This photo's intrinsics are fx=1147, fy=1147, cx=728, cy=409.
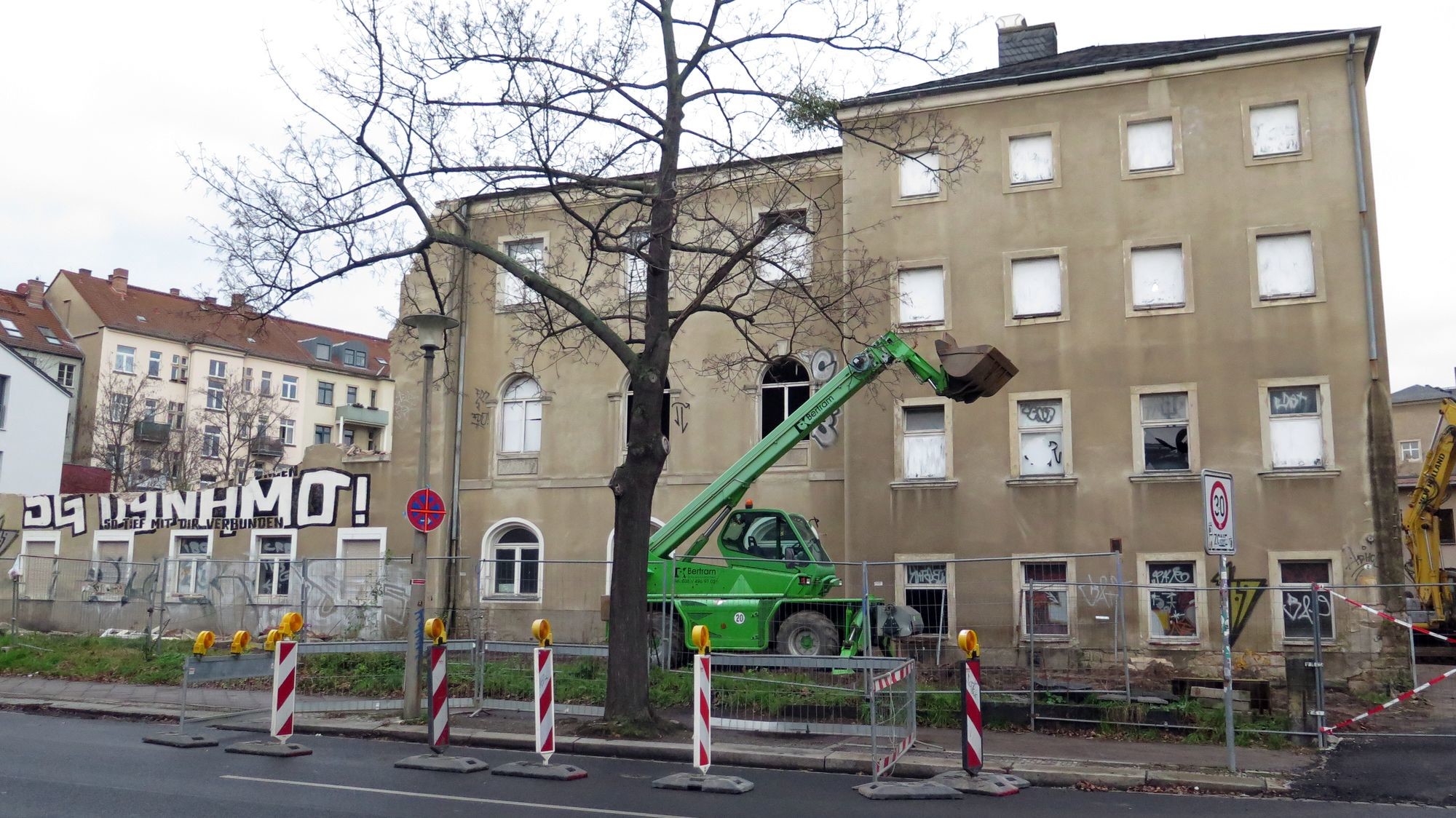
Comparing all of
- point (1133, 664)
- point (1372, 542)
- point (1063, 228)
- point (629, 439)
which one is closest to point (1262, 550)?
point (1372, 542)

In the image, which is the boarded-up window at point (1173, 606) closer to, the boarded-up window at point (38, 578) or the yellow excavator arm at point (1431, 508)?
the yellow excavator arm at point (1431, 508)

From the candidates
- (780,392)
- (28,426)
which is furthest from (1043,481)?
(28,426)

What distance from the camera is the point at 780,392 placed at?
23875 mm

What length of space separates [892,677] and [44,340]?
207ft

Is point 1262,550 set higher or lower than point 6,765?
higher

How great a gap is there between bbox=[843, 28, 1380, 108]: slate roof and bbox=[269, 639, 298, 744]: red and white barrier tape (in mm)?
12538

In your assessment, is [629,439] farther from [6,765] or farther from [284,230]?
[6,765]

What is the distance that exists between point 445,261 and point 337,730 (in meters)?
13.1

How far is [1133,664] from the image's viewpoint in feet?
56.2

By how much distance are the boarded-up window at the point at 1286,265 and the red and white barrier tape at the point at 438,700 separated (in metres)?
15.7

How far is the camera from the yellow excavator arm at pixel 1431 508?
77.8 feet

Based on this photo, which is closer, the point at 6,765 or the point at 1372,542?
the point at 6,765

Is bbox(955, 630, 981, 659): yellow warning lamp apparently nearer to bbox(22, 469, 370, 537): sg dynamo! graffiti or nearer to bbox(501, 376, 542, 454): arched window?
bbox(501, 376, 542, 454): arched window

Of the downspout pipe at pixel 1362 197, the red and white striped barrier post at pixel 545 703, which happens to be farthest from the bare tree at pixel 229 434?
the downspout pipe at pixel 1362 197
